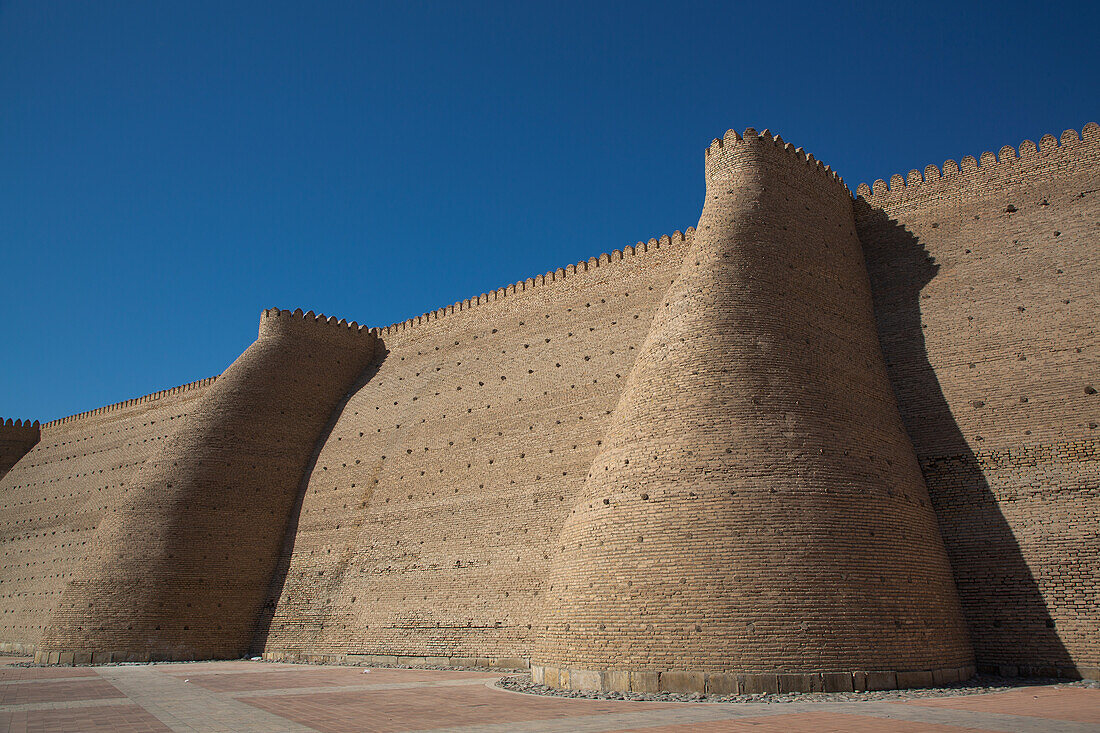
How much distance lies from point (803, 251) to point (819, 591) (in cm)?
590

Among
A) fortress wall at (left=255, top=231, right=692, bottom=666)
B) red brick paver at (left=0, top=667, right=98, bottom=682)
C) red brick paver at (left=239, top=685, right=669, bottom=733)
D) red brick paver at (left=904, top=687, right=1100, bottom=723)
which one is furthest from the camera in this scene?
fortress wall at (left=255, top=231, right=692, bottom=666)

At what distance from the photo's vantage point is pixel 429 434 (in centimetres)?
1903

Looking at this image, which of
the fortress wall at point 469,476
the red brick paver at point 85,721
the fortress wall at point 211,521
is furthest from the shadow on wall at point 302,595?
the red brick paver at point 85,721

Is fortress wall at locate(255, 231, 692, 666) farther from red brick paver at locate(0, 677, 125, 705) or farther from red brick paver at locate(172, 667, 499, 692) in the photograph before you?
red brick paver at locate(0, 677, 125, 705)

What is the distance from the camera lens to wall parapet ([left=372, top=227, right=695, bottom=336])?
17266mm

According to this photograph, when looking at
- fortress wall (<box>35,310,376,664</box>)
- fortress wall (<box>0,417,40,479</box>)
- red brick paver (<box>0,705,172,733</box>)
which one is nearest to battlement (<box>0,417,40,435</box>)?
fortress wall (<box>0,417,40,479</box>)

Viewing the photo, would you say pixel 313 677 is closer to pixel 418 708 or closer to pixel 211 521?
pixel 418 708

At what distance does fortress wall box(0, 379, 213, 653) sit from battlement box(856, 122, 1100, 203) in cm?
1827

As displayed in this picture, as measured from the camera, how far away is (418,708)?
Answer: 27.8ft

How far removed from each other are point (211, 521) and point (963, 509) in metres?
15.4

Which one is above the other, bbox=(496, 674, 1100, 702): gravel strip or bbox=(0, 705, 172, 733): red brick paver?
bbox=(496, 674, 1100, 702): gravel strip

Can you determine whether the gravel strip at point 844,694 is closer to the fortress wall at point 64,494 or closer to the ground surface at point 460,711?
the ground surface at point 460,711

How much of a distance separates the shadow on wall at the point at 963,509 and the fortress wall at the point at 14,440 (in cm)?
2881

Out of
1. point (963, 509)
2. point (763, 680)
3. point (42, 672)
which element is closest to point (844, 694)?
point (763, 680)
